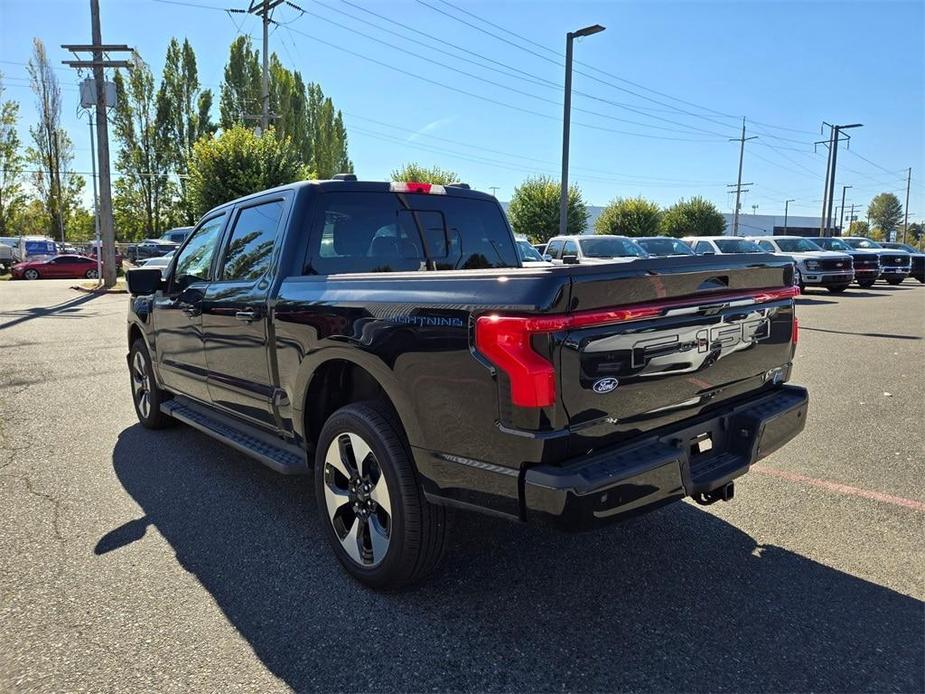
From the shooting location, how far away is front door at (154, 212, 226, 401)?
461cm

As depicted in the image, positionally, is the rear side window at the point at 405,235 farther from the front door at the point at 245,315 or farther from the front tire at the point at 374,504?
the front tire at the point at 374,504

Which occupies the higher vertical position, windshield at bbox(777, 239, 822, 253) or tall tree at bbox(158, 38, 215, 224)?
tall tree at bbox(158, 38, 215, 224)

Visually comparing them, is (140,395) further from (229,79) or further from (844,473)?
(229,79)

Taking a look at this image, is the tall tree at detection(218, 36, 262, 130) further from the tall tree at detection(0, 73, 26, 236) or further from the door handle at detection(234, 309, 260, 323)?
the door handle at detection(234, 309, 260, 323)

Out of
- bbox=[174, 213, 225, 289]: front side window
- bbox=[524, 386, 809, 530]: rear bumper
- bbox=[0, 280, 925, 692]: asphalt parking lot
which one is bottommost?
bbox=[0, 280, 925, 692]: asphalt parking lot

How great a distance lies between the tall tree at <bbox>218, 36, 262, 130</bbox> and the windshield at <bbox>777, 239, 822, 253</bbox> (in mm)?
35873

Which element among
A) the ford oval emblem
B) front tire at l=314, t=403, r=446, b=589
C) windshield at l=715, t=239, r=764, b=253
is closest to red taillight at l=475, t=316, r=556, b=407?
the ford oval emblem

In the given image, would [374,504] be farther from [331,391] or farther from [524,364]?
[524,364]

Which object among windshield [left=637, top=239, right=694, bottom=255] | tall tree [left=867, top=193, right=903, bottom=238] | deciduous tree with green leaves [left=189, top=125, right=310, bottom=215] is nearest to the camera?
windshield [left=637, top=239, right=694, bottom=255]

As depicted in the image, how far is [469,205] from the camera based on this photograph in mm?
4434

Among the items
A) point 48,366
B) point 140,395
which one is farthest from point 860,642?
point 48,366

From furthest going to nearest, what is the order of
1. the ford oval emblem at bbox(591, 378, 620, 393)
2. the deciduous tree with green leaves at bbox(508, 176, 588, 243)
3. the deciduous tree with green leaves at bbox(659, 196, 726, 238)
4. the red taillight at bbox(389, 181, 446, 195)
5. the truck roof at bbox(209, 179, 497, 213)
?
the deciduous tree with green leaves at bbox(659, 196, 726, 238) → the deciduous tree with green leaves at bbox(508, 176, 588, 243) → the red taillight at bbox(389, 181, 446, 195) → the truck roof at bbox(209, 179, 497, 213) → the ford oval emblem at bbox(591, 378, 620, 393)

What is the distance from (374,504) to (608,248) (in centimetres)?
1490

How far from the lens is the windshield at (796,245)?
22266 mm
